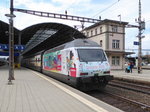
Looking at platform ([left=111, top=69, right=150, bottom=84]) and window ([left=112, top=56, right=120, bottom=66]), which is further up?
window ([left=112, top=56, right=120, bottom=66])

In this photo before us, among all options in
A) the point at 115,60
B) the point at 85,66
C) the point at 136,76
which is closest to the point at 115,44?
the point at 115,60

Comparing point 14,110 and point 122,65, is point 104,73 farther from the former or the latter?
point 122,65

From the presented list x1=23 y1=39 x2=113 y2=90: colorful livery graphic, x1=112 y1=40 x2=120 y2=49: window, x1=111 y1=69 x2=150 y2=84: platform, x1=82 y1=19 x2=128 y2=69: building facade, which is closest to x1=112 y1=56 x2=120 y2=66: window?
x1=82 y1=19 x2=128 y2=69: building facade

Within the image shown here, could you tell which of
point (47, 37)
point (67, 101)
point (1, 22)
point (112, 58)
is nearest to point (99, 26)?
point (112, 58)

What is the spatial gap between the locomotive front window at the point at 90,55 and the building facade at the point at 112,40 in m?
23.2

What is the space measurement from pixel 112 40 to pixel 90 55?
25568 millimetres

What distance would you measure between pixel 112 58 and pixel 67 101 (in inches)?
1163

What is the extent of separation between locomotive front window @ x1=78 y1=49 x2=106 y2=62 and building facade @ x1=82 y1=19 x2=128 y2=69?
2321 centimetres

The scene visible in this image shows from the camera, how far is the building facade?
113 ft

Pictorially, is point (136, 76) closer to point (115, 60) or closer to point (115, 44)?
point (115, 60)

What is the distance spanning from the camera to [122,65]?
3659cm

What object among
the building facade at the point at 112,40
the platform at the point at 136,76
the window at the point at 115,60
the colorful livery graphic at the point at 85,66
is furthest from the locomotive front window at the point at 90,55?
the window at the point at 115,60

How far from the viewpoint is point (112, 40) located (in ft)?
116

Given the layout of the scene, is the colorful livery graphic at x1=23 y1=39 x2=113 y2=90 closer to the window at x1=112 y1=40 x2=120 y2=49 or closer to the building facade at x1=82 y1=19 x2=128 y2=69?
the building facade at x1=82 y1=19 x2=128 y2=69
